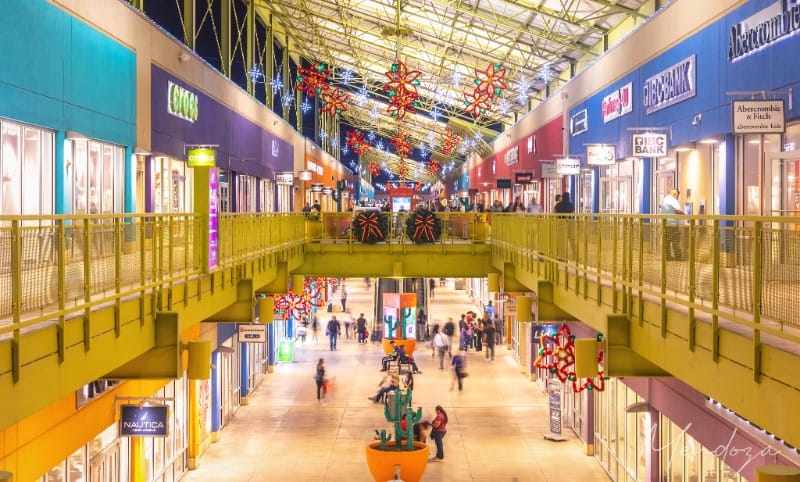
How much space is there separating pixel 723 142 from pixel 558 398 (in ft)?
35.6

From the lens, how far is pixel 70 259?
8.56 m

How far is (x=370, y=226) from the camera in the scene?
101 feet

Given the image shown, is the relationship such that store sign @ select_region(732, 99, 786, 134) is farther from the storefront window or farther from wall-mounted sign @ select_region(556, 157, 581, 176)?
wall-mounted sign @ select_region(556, 157, 581, 176)

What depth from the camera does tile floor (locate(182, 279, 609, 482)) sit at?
24.1m

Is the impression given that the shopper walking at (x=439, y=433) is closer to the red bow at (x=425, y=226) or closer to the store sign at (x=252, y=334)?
the store sign at (x=252, y=334)

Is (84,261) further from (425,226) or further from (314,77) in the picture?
(314,77)

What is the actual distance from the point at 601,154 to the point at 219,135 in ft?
47.0

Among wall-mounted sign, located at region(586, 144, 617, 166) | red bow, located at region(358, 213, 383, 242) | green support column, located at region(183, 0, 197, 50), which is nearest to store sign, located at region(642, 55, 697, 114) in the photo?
wall-mounted sign, located at region(586, 144, 617, 166)

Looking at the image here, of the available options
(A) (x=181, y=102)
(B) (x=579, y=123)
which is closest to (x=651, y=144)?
(B) (x=579, y=123)

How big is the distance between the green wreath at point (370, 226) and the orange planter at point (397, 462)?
33.4 feet

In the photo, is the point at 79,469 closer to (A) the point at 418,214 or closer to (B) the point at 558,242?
Answer: (B) the point at 558,242

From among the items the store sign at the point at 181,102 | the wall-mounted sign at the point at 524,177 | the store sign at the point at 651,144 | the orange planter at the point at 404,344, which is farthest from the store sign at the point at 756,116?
the wall-mounted sign at the point at 524,177

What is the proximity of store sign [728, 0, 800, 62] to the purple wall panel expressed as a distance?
47.9ft

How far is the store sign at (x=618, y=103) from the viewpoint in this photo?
25.4 meters
